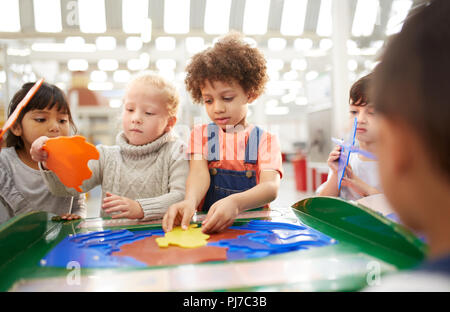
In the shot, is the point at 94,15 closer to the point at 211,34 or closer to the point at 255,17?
the point at 211,34

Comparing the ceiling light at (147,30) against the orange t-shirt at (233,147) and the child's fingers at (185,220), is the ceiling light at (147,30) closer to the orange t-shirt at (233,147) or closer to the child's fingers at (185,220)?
the orange t-shirt at (233,147)

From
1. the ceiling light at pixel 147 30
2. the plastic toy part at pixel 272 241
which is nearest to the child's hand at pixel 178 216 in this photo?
the plastic toy part at pixel 272 241

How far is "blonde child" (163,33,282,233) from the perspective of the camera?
0.84 meters

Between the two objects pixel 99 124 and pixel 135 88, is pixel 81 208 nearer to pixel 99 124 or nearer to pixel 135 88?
pixel 135 88

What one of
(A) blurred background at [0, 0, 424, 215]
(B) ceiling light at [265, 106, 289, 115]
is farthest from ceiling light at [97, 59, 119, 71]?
(B) ceiling light at [265, 106, 289, 115]

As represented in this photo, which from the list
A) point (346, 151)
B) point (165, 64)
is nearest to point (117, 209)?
point (346, 151)

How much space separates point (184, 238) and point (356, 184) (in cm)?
53

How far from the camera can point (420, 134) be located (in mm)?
230

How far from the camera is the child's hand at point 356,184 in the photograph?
826 millimetres

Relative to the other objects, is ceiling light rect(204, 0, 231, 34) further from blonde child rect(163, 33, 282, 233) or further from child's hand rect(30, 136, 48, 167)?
child's hand rect(30, 136, 48, 167)

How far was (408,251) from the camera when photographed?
41 cm

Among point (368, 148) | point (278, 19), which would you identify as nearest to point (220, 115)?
point (368, 148)

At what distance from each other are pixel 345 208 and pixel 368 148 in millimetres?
315

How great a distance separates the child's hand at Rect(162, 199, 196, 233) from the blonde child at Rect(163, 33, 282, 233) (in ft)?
0.38
